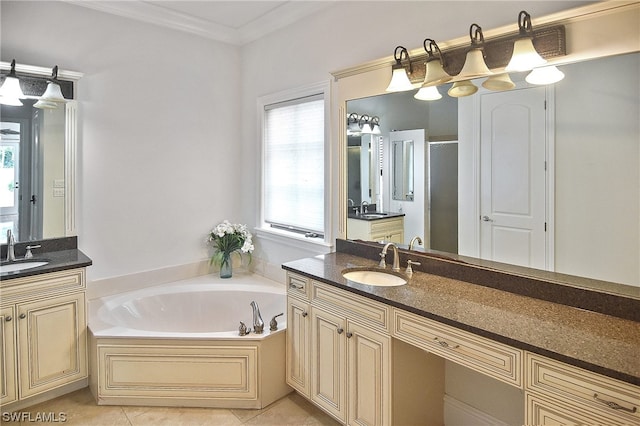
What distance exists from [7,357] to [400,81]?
8.88 feet

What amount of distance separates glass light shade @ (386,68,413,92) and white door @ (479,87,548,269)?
43 cm

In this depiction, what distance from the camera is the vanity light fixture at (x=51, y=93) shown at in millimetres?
2672

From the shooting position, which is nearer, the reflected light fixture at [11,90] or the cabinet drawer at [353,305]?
the cabinet drawer at [353,305]

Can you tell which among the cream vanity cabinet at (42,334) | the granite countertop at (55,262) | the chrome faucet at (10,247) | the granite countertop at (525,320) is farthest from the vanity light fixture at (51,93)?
the granite countertop at (525,320)

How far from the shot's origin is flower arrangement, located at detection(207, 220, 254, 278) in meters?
3.49

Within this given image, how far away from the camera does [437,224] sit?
2238mm

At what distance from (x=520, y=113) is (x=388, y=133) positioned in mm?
817

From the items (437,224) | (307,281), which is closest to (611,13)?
(437,224)

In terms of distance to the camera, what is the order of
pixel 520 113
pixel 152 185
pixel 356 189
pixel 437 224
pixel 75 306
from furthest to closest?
pixel 152 185 < pixel 356 189 < pixel 75 306 < pixel 437 224 < pixel 520 113

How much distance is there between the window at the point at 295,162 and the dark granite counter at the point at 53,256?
4.95 ft

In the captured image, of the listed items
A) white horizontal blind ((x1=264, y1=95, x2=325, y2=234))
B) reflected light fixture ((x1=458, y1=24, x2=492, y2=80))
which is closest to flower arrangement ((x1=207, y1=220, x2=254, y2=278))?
white horizontal blind ((x1=264, y1=95, x2=325, y2=234))

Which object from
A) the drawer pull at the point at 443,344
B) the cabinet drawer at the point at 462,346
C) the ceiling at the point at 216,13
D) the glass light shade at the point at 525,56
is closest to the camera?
the cabinet drawer at the point at 462,346

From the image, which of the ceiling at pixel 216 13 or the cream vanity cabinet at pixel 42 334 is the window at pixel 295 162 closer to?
the ceiling at pixel 216 13

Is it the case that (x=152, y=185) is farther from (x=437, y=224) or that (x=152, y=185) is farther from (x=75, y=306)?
(x=437, y=224)
